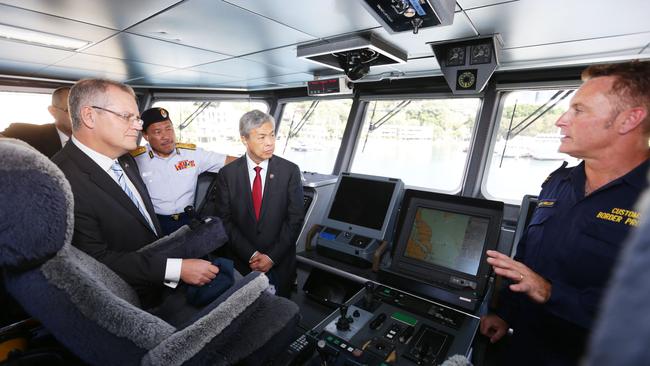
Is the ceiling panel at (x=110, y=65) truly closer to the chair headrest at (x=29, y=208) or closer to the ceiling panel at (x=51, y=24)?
the ceiling panel at (x=51, y=24)

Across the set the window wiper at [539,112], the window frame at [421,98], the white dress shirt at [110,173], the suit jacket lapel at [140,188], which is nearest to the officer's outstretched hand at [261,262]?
the suit jacket lapel at [140,188]

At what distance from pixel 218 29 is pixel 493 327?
237 cm

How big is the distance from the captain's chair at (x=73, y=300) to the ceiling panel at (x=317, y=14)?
1249mm

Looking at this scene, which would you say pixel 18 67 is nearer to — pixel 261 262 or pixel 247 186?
pixel 247 186

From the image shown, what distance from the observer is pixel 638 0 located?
1.28 metres

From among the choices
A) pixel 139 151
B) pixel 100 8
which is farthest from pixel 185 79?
pixel 100 8

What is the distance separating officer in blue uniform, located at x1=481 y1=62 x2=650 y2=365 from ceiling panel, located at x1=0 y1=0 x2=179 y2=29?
6.59ft

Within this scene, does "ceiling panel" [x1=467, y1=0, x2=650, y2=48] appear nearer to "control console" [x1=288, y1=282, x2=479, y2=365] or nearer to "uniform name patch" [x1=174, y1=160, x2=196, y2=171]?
"control console" [x1=288, y1=282, x2=479, y2=365]

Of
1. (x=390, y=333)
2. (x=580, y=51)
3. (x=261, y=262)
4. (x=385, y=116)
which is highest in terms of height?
(x=580, y=51)

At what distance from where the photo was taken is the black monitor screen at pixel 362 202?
6.89ft

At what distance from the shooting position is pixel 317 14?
1.67 m

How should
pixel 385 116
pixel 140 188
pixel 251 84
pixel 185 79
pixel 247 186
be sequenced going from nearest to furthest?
pixel 140 188 → pixel 247 186 → pixel 385 116 → pixel 185 79 → pixel 251 84

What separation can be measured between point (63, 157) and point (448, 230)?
1891 mm

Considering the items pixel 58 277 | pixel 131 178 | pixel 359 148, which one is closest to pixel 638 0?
pixel 58 277
